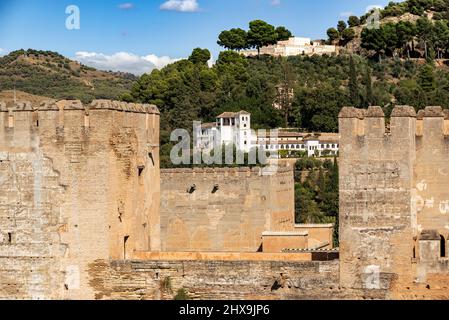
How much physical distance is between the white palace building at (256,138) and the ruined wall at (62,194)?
157 ft

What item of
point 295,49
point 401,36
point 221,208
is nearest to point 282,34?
point 295,49

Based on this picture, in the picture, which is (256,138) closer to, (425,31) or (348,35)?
(425,31)

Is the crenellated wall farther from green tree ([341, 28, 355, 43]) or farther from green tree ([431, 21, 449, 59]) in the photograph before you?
green tree ([341, 28, 355, 43])

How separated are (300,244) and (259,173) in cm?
819

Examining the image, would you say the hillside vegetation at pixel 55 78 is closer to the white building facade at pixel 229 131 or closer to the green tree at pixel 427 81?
the white building facade at pixel 229 131

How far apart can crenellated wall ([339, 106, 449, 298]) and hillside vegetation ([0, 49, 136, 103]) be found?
1961 inches

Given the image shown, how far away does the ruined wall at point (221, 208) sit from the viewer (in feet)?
75.0

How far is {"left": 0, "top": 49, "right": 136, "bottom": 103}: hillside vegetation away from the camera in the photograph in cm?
7056

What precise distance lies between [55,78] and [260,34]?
97.8 ft

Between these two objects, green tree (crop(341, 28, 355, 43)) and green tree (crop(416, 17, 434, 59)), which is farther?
green tree (crop(341, 28, 355, 43))

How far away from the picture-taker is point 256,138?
Result: 215 feet

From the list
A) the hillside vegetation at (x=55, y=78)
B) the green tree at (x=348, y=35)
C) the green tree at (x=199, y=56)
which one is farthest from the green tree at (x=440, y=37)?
the hillside vegetation at (x=55, y=78)

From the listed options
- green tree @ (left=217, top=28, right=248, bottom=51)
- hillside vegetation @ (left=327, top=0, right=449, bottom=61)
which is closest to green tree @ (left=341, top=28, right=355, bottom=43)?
hillside vegetation @ (left=327, top=0, right=449, bottom=61)

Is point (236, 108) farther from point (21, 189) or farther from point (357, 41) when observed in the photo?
point (21, 189)
